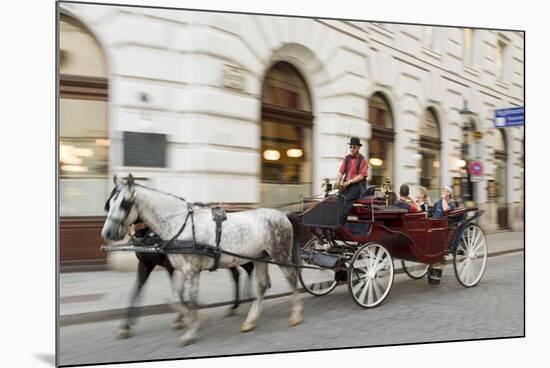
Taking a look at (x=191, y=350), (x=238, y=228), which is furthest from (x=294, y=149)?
(x=191, y=350)

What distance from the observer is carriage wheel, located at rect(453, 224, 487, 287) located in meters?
6.96

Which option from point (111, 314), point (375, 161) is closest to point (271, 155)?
point (375, 161)

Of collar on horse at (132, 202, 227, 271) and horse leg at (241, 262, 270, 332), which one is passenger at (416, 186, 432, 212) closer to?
horse leg at (241, 262, 270, 332)

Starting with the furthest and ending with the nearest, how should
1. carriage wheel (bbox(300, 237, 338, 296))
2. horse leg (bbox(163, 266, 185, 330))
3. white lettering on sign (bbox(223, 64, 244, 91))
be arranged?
carriage wheel (bbox(300, 237, 338, 296))
white lettering on sign (bbox(223, 64, 244, 91))
horse leg (bbox(163, 266, 185, 330))

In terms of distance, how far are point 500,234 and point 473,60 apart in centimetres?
228

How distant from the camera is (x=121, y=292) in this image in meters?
4.98

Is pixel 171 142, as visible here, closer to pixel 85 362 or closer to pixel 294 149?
pixel 294 149

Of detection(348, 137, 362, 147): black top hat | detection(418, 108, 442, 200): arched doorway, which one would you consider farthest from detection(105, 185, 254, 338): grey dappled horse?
detection(418, 108, 442, 200): arched doorway

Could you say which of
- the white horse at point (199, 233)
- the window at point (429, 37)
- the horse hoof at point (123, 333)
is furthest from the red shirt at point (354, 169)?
the horse hoof at point (123, 333)

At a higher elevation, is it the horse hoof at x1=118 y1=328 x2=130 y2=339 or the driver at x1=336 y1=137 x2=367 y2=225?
the driver at x1=336 y1=137 x2=367 y2=225

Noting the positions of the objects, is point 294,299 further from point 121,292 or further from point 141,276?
point 121,292

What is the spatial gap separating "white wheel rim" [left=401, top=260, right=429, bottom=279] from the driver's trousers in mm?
1706

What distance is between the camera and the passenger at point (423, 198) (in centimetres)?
651

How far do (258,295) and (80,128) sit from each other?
2.35 m
